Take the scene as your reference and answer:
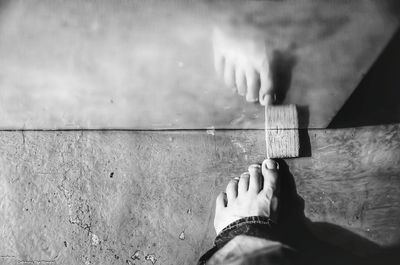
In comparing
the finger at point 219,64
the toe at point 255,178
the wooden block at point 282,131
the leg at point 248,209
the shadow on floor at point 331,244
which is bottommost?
the shadow on floor at point 331,244

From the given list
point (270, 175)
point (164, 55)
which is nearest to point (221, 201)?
point (270, 175)

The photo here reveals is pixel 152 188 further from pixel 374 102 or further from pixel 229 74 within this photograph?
pixel 374 102

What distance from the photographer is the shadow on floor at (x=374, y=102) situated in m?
1.06

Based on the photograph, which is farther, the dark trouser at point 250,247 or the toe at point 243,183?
the toe at point 243,183

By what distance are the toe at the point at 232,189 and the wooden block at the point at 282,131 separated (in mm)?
159

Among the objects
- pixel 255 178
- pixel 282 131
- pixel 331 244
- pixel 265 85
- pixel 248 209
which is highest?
pixel 265 85

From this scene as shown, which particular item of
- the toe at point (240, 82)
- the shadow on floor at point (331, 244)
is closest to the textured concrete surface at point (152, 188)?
the shadow on floor at point (331, 244)

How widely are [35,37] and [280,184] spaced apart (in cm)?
89

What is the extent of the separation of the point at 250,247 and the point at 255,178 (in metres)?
0.25

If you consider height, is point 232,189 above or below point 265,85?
below

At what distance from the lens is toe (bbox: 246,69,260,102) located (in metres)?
0.88

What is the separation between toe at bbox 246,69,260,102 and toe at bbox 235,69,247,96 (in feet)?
0.04

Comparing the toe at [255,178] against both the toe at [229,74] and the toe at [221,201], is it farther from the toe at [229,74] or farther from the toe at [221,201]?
the toe at [229,74]

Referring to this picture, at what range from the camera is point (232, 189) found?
1195mm
